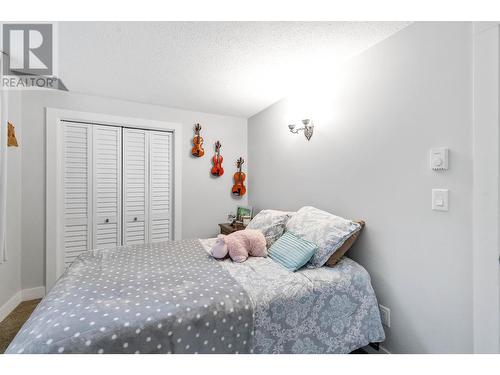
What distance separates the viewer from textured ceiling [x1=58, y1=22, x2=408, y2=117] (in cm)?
153

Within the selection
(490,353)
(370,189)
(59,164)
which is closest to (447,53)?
(370,189)

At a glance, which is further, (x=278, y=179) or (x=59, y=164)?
(x=278, y=179)

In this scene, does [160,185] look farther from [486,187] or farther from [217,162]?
[486,187]

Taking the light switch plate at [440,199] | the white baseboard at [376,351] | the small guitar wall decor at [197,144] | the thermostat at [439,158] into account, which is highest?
the small guitar wall decor at [197,144]

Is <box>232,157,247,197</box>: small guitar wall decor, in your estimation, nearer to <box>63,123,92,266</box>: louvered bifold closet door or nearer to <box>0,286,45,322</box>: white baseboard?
<box>63,123,92,266</box>: louvered bifold closet door

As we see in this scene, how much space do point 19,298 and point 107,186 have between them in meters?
1.37

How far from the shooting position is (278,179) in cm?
282

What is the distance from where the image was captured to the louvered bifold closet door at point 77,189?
8.50 feet

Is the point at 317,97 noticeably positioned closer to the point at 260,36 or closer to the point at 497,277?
the point at 260,36

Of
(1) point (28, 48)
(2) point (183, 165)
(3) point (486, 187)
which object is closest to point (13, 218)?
(1) point (28, 48)

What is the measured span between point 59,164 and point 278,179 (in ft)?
7.94

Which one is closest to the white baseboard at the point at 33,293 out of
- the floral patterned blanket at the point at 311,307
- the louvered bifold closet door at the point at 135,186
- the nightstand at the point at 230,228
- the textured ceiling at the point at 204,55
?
the louvered bifold closet door at the point at 135,186

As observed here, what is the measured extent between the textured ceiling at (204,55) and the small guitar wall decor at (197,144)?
0.56 m

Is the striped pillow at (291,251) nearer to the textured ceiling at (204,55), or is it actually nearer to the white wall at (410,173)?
the white wall at (410,173)
